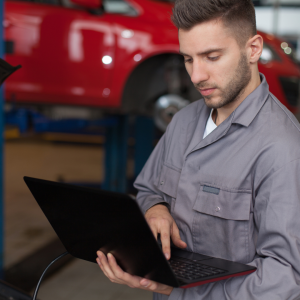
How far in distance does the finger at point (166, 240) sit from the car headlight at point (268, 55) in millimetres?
2273

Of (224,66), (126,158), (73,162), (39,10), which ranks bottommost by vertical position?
(73,162)

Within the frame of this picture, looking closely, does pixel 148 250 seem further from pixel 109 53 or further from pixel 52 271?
pixel 109 53

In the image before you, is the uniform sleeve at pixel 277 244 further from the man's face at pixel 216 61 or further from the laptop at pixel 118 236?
the man's face at pixel 216 61

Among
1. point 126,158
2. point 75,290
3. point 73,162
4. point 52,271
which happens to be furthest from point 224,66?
point 73,162

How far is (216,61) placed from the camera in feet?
3.34

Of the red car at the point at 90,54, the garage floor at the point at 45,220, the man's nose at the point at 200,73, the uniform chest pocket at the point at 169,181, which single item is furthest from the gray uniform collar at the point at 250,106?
the red car at the point at 90,54

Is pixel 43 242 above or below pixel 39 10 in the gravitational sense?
below

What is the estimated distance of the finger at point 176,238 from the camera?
106 centimetres

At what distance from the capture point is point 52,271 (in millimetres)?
2645

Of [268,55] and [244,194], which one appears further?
[268,55]

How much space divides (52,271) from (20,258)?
290 millimetres

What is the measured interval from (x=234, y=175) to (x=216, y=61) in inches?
11.5

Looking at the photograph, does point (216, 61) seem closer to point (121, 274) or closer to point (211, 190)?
point (211, 190)

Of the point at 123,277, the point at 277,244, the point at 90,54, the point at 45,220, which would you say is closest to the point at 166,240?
the point at 123,277
